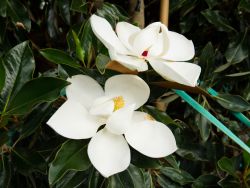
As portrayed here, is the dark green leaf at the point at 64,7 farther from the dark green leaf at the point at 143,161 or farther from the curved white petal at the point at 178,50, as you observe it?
the dark green leaf at the point at 143,161

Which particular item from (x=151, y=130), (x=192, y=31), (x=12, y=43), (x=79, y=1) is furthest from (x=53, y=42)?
(x=151, y=130)

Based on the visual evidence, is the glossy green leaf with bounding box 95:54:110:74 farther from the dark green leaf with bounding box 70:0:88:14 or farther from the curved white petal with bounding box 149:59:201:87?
the dark green leaf with bounding box 70:0:88:14

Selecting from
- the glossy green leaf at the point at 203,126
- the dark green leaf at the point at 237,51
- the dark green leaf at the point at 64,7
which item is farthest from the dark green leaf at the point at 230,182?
the dark green leaf at the point at 64,7

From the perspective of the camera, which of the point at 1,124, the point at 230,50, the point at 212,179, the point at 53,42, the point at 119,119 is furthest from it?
the point at 53,42

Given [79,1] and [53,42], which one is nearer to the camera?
[79,1]

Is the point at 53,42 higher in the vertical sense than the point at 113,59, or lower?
lower

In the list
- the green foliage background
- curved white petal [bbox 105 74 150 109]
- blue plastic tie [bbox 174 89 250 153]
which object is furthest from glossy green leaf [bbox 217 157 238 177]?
curved white petal [bbox 105 74 150 109]

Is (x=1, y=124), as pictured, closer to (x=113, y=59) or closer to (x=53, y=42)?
(x=113, y=59)
